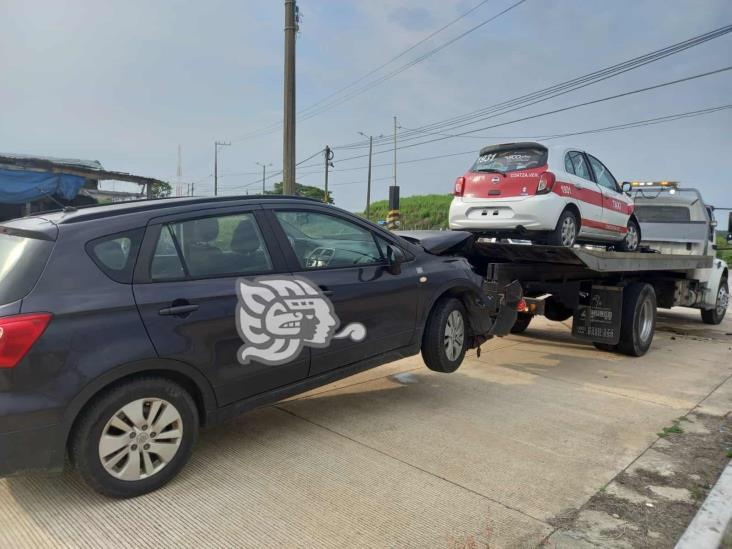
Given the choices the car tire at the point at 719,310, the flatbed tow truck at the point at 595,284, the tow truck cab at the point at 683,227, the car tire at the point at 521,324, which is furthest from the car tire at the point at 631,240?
the car tire at the point at 719,310

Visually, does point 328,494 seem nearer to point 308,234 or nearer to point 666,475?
point 308,234

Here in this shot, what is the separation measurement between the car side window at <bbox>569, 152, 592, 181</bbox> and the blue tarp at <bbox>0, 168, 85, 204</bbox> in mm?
14660

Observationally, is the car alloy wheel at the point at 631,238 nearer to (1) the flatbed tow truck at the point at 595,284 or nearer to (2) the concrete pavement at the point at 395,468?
(1) the flatbed tow truck at the point at 595,284

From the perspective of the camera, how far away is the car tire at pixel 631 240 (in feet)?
28.4

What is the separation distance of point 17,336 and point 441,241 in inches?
148

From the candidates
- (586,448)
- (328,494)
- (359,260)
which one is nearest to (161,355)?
(328,494)

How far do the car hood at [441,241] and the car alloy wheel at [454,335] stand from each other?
66cm

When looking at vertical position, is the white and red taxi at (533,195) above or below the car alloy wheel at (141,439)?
above

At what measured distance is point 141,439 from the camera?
300 centimetres

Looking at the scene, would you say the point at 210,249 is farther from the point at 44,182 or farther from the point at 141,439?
the point at 44,182

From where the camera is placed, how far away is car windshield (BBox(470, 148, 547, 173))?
6.66 metres

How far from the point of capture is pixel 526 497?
3.24 meters

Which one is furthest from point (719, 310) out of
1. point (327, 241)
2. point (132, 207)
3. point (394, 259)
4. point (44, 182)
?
point (44, 182)

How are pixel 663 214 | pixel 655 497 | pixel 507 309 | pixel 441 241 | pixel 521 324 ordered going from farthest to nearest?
pixel 663 214 → pixel 521 324 → pixel 507 309 → pixel 441 241 → pixel 655 497
